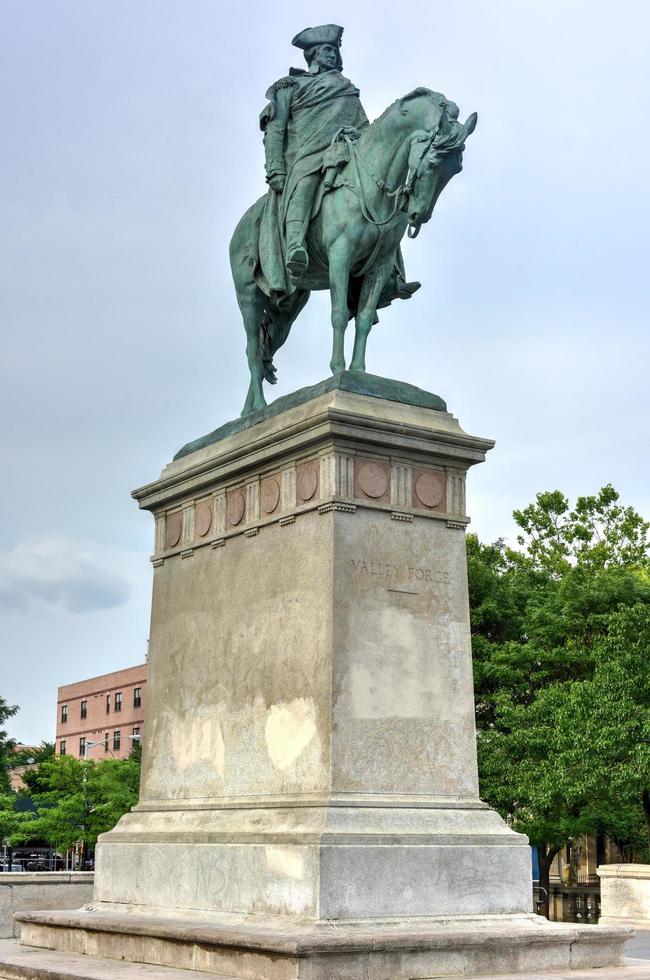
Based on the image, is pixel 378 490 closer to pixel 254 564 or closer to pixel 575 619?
pixel 254 564

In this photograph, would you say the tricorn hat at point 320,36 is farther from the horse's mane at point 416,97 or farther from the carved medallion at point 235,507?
the carved medallion at point 235,507

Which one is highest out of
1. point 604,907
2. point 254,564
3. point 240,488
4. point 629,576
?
point 629,576

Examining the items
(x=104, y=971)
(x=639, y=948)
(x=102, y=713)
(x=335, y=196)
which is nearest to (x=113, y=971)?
(x=104, y=971)

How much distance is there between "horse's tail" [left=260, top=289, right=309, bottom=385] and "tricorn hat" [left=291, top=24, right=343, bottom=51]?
2.90 meters

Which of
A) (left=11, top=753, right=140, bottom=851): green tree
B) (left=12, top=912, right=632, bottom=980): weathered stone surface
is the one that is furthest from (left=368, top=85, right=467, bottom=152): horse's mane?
(left=11, top=753, right=140, bottom=851): green tree

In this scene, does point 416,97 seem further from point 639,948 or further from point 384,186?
point 639,948

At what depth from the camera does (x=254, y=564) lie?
13.6 m

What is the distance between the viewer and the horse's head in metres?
13.2

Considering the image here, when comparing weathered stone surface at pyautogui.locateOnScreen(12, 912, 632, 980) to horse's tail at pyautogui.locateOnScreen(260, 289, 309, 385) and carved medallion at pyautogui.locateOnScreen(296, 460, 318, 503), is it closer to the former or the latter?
carved medallion at pyautogui.locateOnScreen(296, 460, 318, 503)

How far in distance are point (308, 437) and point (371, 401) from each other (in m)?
0.80

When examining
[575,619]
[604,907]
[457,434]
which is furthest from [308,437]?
[575,619]

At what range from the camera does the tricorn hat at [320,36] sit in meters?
15.2

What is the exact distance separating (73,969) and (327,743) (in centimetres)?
296

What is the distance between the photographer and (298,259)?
14.1m
